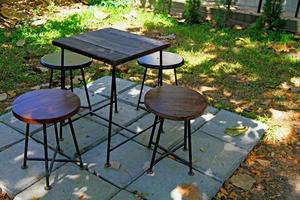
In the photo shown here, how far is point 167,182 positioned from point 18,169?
127 cm

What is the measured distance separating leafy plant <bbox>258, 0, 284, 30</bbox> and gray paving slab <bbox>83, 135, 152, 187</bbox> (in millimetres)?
4278

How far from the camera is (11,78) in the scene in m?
4.80

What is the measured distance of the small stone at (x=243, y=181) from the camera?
3.09 m

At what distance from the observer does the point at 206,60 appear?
18.3 ft

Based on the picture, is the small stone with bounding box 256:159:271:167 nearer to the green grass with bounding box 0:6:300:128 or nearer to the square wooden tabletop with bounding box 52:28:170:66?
the green grass with bounding box 0:6:300:128

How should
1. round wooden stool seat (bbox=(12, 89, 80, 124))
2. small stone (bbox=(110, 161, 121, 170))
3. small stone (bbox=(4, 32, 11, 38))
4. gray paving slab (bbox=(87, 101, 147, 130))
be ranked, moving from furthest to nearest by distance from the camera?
small stone (bbox=(4, 32, 11, 38))
gray paving slab (bbox=(87, 101, 147, 130))
small stone (bbox=(110, 161, 121, 170))
round wooden stool seat (bbox=(12, 89, 80, 124))

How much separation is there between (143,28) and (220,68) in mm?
2202

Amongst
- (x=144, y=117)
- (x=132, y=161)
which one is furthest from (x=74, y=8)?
(x=132, y=161)

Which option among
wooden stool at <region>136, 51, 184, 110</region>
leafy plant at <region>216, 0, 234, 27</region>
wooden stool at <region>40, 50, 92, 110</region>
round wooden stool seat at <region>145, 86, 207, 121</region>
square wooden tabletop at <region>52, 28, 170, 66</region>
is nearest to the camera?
round wooden stool seat at <region>145, 86, 207, 121</region>

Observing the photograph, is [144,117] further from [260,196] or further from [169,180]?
[260,196]

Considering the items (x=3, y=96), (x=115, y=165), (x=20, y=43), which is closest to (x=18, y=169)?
(x=115, y=165)

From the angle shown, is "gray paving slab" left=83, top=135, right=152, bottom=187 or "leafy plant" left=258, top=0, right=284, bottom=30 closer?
"gray paving slab" left=83, top=135, right=152, bottom=187

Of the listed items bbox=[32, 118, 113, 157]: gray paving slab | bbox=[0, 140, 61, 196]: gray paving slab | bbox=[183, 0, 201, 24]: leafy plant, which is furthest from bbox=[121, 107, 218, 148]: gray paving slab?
bbox=[183, 0, 201, 24]: leafy plant

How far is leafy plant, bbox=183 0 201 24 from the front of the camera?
7156 millimetres
